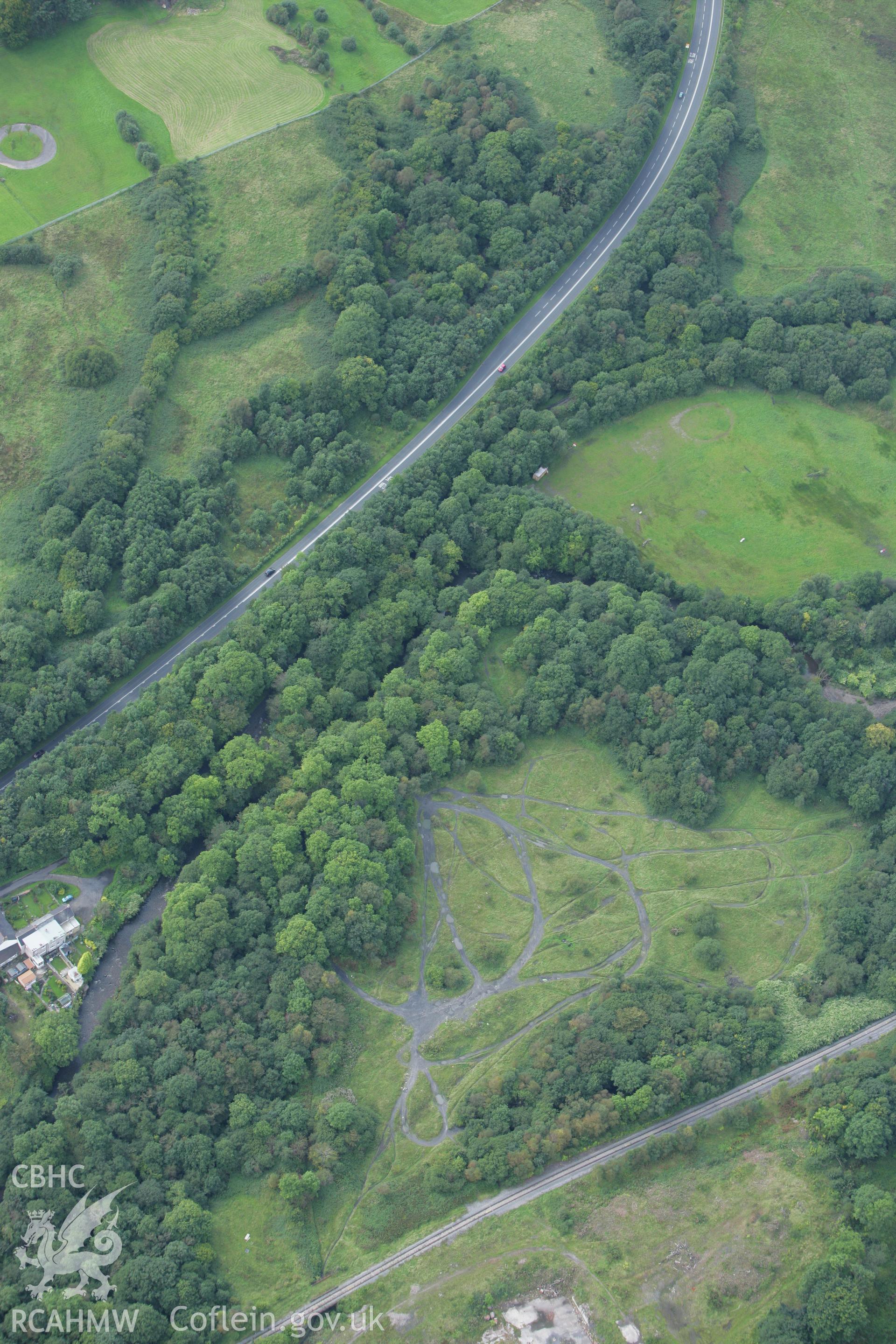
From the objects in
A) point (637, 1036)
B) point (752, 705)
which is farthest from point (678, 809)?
point (637, 1036)

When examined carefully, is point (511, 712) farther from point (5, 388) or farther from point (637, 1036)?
point (5, 388)

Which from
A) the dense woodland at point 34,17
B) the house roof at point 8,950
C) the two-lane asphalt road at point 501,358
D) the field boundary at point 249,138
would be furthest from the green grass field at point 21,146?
the house roof at point 8,950

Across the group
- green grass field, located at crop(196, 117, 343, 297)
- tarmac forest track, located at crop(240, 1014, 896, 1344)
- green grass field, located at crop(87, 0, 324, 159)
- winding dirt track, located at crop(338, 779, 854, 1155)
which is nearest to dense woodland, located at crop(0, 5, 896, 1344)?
tarmac forest track, located at crop(240, 1014, 896, 1344)

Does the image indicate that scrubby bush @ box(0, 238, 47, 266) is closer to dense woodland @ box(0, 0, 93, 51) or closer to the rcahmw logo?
dense woodland @ box(0, 0, 93, 51)

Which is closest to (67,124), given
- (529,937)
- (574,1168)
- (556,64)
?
(556,64)

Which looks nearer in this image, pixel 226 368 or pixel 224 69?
pixel 226 368

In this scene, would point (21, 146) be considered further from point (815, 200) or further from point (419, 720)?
point (815, 200)
